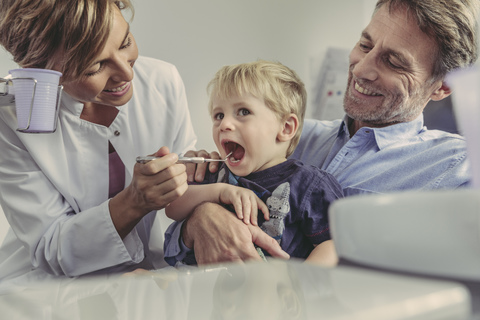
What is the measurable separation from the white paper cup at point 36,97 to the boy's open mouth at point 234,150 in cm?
53

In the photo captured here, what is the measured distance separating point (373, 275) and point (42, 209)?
133 cm

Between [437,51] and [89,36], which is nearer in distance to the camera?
[89,36]

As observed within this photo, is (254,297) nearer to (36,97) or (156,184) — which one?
(156,184)

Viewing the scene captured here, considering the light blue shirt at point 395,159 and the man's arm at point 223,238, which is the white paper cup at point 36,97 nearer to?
the man's arm at point 223,238

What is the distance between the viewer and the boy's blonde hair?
141 centimetres

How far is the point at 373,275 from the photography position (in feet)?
1.39

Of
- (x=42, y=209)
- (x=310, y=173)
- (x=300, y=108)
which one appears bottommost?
(x=42, y=209)

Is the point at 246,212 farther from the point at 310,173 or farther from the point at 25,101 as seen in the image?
the point at 25,101

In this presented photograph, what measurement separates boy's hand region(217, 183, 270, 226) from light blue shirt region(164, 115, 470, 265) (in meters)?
0.23

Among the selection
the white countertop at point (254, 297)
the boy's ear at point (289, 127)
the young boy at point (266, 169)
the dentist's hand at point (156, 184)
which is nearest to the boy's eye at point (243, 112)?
the young boy at point (266, 169)

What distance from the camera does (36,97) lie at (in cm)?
137

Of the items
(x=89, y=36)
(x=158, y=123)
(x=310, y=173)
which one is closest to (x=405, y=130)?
(x=310, y=173)

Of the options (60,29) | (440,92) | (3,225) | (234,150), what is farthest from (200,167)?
(3,225)

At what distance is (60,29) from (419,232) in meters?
1.27
